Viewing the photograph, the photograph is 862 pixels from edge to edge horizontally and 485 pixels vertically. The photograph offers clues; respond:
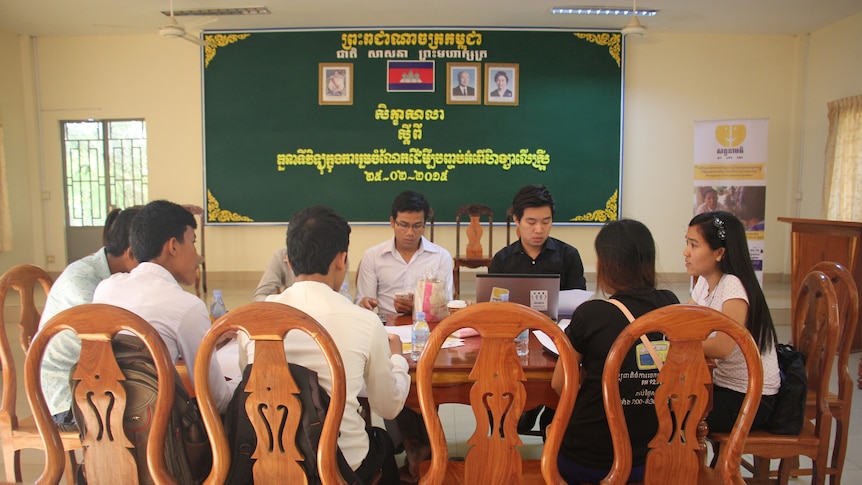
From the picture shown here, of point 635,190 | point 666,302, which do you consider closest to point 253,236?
point 635,190

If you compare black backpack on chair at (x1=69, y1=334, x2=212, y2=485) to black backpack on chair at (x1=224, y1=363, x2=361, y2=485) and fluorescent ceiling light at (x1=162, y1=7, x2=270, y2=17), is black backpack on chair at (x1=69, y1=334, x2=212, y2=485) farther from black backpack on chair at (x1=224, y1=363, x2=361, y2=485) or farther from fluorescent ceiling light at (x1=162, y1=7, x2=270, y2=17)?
fluorescent ceiling light at (x1=162, y1=7, x2=270, y2=17)

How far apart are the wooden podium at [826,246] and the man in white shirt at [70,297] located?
3934 mm

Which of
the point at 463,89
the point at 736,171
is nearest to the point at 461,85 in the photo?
the point at 463,89

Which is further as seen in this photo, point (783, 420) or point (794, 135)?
point (794, 135)

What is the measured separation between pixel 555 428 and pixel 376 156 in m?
5.23

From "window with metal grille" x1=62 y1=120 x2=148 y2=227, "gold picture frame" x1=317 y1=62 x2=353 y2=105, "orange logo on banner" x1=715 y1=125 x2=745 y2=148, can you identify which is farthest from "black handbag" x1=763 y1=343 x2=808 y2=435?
"window with metal grille" x1=62 y1=120 x2=148 y2=227

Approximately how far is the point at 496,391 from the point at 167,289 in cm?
97

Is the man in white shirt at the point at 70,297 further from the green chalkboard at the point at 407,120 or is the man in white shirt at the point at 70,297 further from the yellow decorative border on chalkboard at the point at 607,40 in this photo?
the yellow decorative border on chalkboard at the point at 607,40

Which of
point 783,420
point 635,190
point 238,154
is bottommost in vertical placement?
point 783,420

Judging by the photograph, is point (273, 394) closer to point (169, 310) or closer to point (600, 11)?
point (169, 310)

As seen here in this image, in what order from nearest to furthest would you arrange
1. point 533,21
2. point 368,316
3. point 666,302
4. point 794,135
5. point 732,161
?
point 368,316
point 666,302
point 732,161
point 533,21
point 794,135

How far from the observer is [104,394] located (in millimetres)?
1213

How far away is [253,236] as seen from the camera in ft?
20.7

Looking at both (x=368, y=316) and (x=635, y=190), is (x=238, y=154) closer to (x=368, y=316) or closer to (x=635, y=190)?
(x=635, y=190)
